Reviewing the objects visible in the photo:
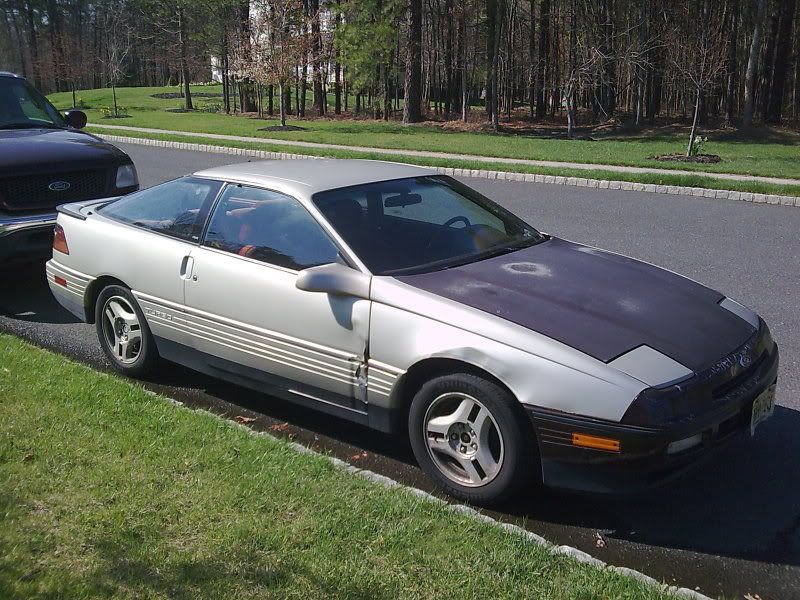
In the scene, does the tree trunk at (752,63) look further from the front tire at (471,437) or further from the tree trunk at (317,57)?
the front tire at (471,437)

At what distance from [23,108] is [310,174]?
535cm

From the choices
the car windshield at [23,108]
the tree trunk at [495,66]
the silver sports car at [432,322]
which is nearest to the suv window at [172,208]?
the silver sports car at [432,322]

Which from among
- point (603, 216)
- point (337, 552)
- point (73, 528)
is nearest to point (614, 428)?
point (337, 552)

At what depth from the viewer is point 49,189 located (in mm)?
7434

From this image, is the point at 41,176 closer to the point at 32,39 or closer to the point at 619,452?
the point at 619,452

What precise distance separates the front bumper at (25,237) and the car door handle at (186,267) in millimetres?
2796

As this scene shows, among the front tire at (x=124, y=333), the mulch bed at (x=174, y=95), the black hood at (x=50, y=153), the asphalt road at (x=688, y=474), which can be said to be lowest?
the asphalt road at (x=688, y=474)

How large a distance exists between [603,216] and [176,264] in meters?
8.04

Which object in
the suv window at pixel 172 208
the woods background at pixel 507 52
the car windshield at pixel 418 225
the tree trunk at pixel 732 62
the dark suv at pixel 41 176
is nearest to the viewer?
the car windshield at pixel 418 225

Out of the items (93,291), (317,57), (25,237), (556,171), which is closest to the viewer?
(93,291)

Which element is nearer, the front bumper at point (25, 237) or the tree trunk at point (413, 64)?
the front bumper at point (25, 237)

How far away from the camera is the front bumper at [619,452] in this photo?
130 inches

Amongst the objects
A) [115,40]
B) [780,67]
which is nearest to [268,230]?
[780,67]

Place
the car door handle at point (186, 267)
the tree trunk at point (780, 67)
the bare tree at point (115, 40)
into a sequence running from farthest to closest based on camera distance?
1. the bare tree at point (115, 40)
2. the tree trunk at point (780, 67)
3. the car door handle at point (186, 267)
